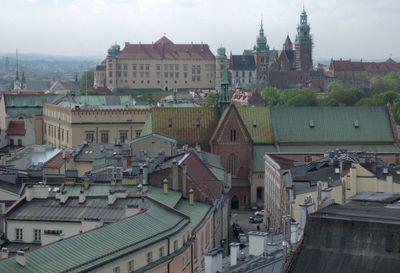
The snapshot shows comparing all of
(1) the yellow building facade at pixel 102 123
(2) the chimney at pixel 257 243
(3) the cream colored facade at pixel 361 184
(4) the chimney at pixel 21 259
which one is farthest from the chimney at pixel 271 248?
(1) the yellow building facade at pixel 102 123

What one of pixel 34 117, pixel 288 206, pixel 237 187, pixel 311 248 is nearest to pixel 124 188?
pixel 288 206

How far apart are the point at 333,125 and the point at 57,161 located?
29203mm

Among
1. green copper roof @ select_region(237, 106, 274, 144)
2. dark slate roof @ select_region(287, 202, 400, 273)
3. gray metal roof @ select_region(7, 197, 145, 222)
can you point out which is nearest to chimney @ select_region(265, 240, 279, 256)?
dark slate roof @ select_region(287, 202, 400, 273)

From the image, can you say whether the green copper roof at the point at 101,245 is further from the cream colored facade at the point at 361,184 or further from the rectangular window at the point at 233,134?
the rectangular window at the point at 233,134

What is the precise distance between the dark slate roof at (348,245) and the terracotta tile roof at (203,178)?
26.4m

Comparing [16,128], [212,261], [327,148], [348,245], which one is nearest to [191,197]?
[212,261]

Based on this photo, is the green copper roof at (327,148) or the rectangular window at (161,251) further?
the green copper roof at (327,148)

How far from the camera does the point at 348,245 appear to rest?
26844 millimetres

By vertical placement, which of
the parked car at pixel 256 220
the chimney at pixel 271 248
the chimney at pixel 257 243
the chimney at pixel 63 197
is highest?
the chimney at pixel 63 197

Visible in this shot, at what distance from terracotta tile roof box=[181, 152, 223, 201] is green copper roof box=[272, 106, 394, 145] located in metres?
26.1

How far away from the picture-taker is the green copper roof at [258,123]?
86562 millimetres

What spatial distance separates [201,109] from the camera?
283 ft

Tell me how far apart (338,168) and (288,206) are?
523 cm

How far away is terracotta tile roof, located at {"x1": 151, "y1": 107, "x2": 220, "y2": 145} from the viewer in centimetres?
8444
